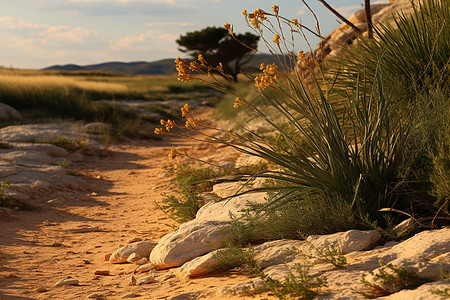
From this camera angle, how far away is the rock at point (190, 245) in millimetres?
3367

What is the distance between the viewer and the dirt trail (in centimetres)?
308

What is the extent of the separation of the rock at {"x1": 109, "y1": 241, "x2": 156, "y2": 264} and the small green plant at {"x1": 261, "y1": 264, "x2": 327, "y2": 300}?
1632 millimetres

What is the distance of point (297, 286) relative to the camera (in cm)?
229

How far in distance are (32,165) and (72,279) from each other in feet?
15.6

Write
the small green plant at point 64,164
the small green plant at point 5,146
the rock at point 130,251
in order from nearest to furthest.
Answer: the rock at point 130,251
the small green plant at point 64,164
the small green plant at point 5,146

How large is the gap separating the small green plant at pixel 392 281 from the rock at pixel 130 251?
2.10 metres

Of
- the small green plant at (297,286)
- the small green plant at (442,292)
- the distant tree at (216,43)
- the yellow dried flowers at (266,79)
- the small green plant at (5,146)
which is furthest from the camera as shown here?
the distant tree at (216,43)

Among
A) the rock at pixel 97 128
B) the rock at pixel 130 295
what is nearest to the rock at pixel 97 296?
the rock at pixel 130 295

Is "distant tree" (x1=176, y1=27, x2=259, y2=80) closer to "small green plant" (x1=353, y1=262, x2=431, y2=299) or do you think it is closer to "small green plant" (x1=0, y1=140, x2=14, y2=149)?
"small green plant" (x1=0, y1=140, x2=14, y2=149)

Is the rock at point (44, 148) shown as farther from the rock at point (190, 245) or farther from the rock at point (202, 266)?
the rock at point (202, 266)

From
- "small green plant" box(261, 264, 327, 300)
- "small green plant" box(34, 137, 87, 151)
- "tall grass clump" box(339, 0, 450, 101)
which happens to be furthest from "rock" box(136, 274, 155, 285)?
"small green plant" box(34, 137, 87, 151)

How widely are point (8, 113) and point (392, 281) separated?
12.8 metres

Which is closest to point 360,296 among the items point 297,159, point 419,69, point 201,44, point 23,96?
point 297,159

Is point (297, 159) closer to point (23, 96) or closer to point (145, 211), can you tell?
point (145, 211)
